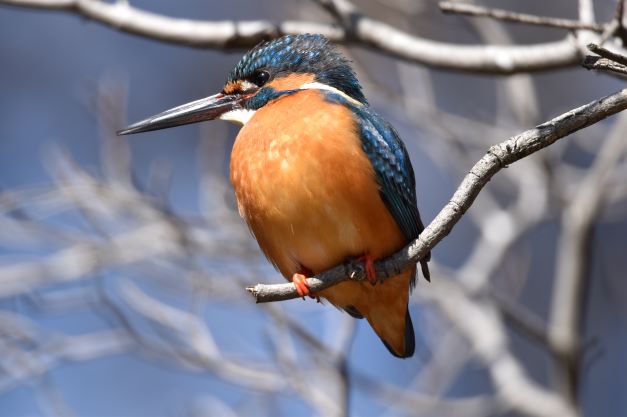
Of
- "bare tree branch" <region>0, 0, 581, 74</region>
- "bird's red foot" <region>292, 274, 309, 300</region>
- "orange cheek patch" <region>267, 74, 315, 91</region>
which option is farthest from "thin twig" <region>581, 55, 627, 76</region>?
"orange cheek patch" <region>267, 74, 315, 91</region>

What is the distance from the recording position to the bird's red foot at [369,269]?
298 cm

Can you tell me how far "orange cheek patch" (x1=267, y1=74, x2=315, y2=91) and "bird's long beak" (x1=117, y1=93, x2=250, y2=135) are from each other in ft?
0.39

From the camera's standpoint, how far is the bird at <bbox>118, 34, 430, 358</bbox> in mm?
3023

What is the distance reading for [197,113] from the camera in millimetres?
3576

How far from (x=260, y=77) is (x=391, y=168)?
0.69 metres

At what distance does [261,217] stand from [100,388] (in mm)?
5974

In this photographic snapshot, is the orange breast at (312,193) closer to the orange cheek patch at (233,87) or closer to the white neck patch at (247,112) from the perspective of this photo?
the white neck patch at (247,112)

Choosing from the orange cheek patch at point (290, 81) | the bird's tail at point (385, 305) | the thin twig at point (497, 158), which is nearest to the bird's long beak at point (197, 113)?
the orange cheek patch at point (290, 81)

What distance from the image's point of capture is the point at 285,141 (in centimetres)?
312

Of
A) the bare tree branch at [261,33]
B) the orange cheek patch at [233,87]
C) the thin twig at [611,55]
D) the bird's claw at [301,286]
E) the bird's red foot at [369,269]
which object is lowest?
the bird's claw at [301,286]

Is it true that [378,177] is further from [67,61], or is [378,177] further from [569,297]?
[67,61]

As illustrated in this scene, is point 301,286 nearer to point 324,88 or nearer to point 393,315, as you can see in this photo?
point 393,315

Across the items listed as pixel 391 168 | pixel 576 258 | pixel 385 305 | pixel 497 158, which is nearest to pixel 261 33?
pixel 391 168

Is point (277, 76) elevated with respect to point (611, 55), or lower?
lower
